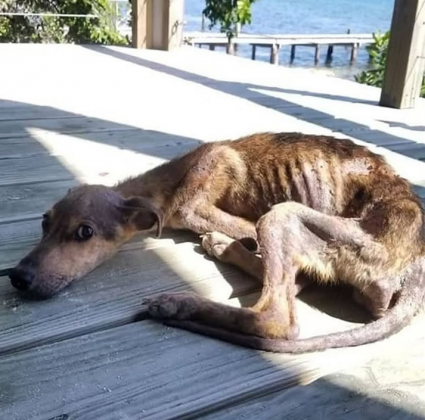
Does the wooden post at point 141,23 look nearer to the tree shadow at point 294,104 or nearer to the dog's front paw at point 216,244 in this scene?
the tree shadow at point 294,104

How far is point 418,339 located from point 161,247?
3.16 ft

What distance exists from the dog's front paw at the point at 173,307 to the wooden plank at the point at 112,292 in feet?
0.22

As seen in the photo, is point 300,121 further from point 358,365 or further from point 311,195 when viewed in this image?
point 358,365

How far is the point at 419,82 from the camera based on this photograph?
5.11m

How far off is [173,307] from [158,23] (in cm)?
664

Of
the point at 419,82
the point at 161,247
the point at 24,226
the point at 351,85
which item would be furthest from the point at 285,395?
the point at 351,85

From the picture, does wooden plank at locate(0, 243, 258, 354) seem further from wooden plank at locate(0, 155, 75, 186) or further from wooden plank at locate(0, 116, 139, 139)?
wooden plank at locate(0, 116, 139, 139)

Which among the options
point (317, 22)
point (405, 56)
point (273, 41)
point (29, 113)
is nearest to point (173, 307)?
point (29, 113)

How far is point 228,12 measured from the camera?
39.8 feet

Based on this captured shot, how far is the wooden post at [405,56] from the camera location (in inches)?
193

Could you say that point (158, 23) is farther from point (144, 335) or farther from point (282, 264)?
point (144, 335)

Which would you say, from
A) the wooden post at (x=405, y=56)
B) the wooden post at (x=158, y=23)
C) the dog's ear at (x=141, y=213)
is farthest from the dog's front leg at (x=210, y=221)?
the wooden post at (x=158, y=23)

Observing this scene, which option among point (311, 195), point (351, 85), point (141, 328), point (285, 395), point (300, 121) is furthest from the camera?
point (351, 85)

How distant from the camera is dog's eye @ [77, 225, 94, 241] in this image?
80.6 inches
